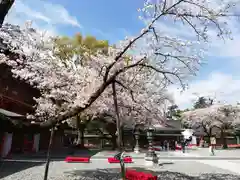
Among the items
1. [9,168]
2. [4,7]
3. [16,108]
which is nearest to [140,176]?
[4,7]

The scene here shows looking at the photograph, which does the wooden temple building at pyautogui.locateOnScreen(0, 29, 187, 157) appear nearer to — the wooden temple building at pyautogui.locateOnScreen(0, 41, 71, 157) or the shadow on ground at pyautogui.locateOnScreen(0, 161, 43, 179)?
the wooden temple building at pyautogui.locateOnScreen(0, 41, 71, 157)

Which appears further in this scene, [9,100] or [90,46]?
[90,46]

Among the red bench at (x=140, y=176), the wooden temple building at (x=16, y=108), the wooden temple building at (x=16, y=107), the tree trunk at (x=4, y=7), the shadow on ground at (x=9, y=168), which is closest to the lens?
the tree trunk at (x=4, y=7)

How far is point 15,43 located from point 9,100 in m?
10.2

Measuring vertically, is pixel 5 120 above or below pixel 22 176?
above

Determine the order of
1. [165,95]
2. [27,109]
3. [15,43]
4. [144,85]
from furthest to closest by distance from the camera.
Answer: [27,109] < [165,95] < [144,85] < [15,43]

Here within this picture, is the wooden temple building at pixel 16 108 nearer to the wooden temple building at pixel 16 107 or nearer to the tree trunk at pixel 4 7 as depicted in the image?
the wooden temple building at pixel 16 107

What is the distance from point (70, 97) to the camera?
12.7m

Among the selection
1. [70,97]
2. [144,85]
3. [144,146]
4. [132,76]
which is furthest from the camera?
[144,146]

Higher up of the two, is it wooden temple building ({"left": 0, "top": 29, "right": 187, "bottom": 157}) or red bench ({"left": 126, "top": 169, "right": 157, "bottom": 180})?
wooden temple building ({"left": 0, "top": 29, "right": 187, "bottom": 157})

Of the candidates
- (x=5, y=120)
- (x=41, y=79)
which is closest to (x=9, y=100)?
(x=41, y=79)

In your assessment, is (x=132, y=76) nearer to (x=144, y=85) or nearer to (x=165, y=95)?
(x=144, y=85)

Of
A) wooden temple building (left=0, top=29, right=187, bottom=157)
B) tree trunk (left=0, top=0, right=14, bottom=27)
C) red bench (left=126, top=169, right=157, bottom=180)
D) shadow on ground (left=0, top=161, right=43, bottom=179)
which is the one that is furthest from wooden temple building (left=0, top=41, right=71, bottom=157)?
red bench (left=126, top=169, right=157, bottom=180)

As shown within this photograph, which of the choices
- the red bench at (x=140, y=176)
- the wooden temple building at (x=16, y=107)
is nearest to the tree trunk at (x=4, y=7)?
the wooden temple building at (x=16, y=107)
